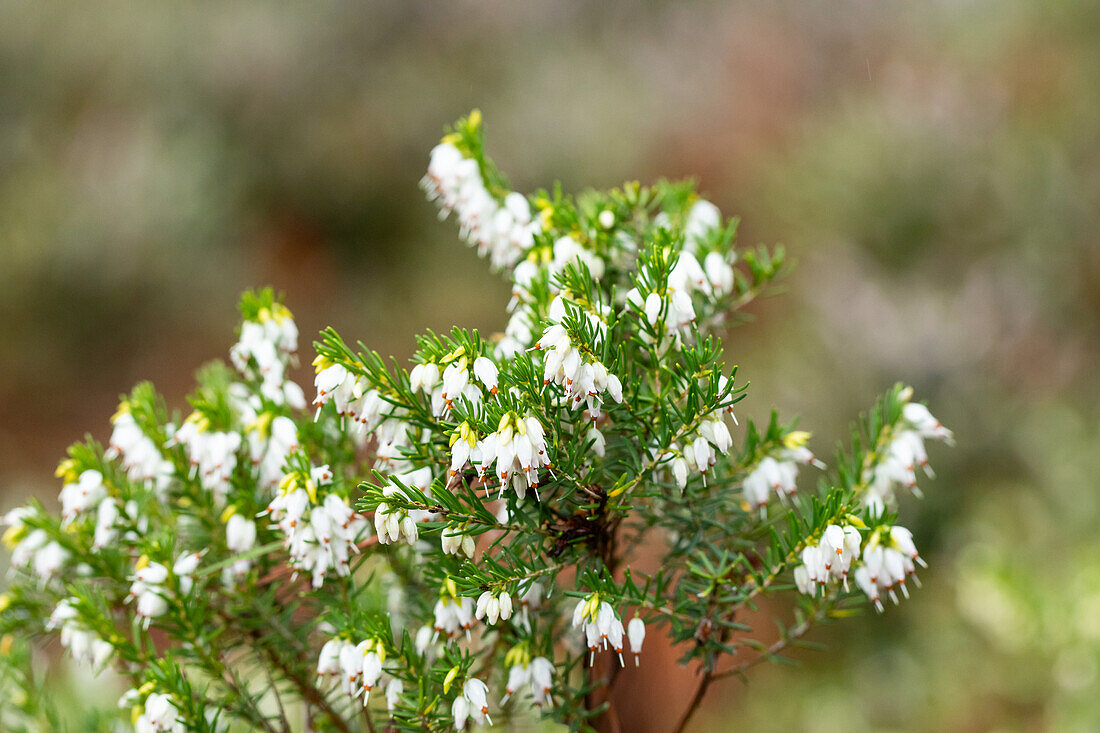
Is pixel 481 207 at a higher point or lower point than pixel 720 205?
lower

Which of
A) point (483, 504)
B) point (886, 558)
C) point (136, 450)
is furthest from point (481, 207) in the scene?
point (886, 558)

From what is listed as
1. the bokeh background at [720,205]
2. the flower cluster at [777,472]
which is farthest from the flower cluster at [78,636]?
the bokeh background at [720,205]

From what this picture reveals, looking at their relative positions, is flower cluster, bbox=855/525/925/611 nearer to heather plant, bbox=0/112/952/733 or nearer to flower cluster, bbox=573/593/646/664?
heather plant, bbox=0/112/952/733

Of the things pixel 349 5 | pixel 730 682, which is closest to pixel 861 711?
pixel 730 682

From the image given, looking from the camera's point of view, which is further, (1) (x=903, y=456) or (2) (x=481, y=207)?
(2) (x=481, y=207)

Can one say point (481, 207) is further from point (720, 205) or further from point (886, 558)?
point (720, 205)

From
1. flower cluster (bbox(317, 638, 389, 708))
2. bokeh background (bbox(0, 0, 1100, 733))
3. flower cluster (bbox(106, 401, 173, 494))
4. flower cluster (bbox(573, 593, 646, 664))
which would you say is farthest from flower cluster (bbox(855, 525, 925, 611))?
bokeh background (bbox(0, 0, 1100, 733))

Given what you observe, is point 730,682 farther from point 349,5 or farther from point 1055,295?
point 349,5
